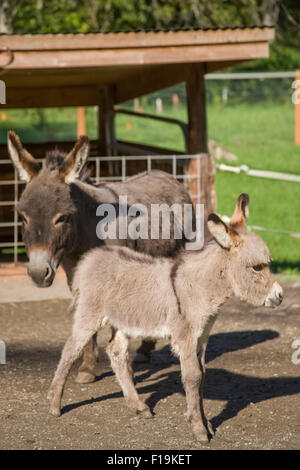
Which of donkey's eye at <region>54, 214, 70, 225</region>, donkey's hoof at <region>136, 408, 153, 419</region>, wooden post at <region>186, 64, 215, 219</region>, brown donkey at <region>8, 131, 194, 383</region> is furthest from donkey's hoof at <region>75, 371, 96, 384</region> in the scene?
wooden post at <region>186, 64, 215, 219</region>

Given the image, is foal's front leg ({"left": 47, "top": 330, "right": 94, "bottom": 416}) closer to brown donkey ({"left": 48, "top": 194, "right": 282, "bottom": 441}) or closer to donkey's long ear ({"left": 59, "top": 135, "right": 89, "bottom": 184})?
brown donkey ({"left": 48, "top": 194, "right": 282, "bottom": 441})

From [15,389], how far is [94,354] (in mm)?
717

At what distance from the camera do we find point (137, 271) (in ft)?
16.9

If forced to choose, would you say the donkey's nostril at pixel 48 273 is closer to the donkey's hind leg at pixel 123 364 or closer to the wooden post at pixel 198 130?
the donkey's hind leg at pixel 123 364

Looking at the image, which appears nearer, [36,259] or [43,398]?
[36,259]

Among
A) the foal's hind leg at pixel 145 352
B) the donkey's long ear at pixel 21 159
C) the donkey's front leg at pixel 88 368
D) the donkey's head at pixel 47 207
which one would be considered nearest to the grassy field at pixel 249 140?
the foal's hind leg at pixel 145 352

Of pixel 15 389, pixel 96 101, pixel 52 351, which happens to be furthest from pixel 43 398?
pixel 96 101

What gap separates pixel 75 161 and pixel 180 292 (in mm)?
1389

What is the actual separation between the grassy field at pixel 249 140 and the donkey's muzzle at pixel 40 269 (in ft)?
19.2

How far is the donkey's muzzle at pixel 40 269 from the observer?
5238 mm

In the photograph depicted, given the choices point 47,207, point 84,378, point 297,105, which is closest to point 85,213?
point 47,207

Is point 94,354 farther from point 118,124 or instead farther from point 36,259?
point 118,124

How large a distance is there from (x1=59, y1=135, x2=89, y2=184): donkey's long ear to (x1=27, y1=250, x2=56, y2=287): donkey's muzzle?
698 mm

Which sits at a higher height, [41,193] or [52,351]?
[41,193]
